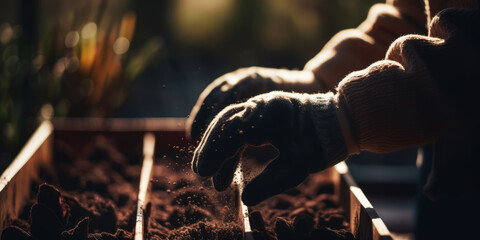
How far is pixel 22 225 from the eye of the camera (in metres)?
1.80

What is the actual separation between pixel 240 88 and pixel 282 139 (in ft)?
1.71

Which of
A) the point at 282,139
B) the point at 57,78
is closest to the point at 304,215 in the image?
the point at 282,139

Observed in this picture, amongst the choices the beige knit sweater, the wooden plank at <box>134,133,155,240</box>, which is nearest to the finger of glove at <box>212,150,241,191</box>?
the wooden plank at <box>134,133,155,240</box>

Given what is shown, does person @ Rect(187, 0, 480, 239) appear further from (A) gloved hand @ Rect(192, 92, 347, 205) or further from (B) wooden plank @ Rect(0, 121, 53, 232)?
(B) wooden plank @ Rect(0, 121, 53, 232)

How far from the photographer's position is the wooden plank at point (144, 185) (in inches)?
62.7

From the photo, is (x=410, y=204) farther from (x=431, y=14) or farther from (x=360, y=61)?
(x=431, y=14)

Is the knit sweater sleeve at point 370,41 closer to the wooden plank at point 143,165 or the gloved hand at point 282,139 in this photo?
the wooden plank at point 143,165

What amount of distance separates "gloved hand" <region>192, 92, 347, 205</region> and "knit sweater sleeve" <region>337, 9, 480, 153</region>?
7cm

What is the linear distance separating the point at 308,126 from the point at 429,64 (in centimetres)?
33

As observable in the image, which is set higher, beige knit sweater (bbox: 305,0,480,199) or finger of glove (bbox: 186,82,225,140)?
finger of glove (bbox: 186,82,225,140)

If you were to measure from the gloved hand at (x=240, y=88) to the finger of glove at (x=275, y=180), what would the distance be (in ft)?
1.61

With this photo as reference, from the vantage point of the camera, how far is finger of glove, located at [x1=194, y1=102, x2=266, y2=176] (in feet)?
4.75

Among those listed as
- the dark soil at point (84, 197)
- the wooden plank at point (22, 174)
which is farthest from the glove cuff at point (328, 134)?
the wooden plank at point (22, 174)

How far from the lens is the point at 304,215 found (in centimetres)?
184
